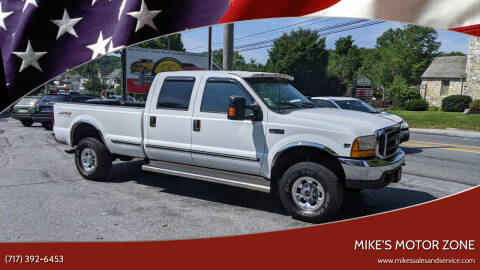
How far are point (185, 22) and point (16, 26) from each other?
1558 mm

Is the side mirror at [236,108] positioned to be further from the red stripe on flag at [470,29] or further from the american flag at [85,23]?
the red stripe on flag at [470,29]

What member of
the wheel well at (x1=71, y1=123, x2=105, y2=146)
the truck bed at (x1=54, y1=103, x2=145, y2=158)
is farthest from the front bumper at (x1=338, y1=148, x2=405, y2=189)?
the wheel well at (x1=71, y1=123, x2=105, y2=146)

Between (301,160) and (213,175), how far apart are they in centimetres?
136

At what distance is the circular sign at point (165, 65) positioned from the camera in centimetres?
2045

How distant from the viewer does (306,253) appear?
8.81 ft

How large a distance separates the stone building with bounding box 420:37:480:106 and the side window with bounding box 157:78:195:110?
3.99 metres

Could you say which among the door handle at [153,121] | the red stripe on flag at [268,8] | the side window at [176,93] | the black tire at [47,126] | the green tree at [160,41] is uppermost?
the red stripe on flag at [268,8]

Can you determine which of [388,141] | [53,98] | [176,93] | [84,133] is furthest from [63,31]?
[53,98]

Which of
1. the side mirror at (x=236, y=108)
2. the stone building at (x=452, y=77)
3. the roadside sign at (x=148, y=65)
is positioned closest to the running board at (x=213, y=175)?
the side mirror at (x=236, y=108)

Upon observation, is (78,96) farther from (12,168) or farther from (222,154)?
(222,154)

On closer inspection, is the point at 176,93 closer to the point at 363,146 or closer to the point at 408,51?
the point at 363,146

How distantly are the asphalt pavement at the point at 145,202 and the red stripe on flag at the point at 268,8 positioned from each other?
300cm

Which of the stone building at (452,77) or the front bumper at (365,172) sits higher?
the stone building at (452,77)

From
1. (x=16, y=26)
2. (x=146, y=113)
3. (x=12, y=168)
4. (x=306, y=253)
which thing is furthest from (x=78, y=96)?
(x=306, y=253)
